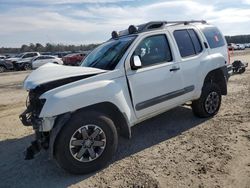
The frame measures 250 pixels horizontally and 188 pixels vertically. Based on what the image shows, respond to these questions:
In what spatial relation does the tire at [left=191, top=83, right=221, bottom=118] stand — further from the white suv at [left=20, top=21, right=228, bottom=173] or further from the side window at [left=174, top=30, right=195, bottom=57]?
the side window at [left=174, top=30, right=195, bottom=57]

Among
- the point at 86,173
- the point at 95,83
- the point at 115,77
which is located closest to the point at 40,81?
the point at 95,83

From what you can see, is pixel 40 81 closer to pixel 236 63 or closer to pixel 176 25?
pixel 176 25

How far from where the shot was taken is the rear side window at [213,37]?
7.05 m

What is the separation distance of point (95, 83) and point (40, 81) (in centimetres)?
80

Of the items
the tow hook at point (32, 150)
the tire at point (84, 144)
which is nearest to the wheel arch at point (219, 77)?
the tire at point (84, 144)

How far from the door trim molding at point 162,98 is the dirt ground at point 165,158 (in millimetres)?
746

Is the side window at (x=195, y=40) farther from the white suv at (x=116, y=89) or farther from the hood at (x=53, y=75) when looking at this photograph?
the hood at (x=53, y=75)

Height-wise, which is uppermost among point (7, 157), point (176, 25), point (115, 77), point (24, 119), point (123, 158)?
point (176, 25)

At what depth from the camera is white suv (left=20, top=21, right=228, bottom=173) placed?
4516 mm

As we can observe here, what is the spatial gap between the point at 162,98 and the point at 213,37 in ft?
7.80

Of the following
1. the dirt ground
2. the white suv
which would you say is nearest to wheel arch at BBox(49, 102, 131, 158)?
the white suv

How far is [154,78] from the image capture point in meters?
5.59

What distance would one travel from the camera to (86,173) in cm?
470

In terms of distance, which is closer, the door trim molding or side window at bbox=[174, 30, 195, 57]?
the door trim molding
